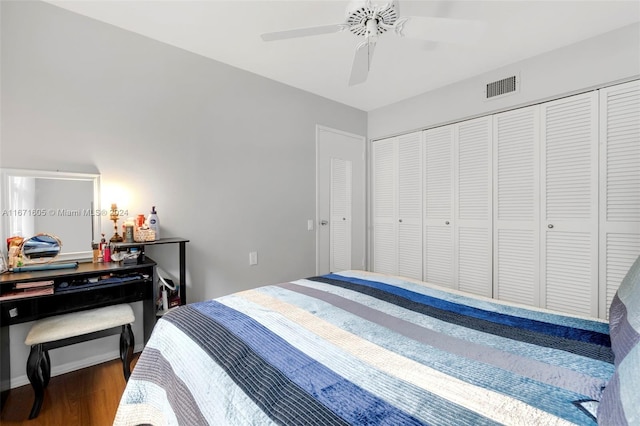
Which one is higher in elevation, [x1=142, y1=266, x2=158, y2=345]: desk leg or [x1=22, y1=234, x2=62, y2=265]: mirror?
[x1=22, y1=234, x2=62, y2=265]: mirror

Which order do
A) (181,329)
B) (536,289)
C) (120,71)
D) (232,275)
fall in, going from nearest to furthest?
(181,329) < (120,71) < (536,289) < (232,275)

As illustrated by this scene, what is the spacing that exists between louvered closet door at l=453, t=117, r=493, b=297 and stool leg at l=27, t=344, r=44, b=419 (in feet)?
11.0

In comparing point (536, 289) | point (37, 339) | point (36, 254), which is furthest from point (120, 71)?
point (536, 289)

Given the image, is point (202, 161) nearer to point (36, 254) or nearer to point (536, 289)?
point (36, 254)

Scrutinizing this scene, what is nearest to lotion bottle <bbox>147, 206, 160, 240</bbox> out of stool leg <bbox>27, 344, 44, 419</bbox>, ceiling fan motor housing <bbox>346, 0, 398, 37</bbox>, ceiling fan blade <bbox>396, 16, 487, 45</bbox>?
stool leg <bbox>27, 344, 44, 419</bbox>

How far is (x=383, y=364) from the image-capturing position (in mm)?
898

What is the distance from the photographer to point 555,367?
2.89 ft

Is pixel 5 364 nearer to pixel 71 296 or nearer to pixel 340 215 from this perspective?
pixel 71 296

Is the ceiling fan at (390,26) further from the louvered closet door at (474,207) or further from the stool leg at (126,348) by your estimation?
the stool leg at (126,348)

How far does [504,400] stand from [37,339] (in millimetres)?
2179

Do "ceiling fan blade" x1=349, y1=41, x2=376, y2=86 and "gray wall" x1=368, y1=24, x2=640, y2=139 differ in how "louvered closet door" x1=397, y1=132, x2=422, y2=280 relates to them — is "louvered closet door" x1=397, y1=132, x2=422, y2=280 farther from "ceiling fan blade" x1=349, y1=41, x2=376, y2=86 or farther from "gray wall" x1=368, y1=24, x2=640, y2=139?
"ceiling fan blade" x1=349, y1=41, x2=376, y2=86

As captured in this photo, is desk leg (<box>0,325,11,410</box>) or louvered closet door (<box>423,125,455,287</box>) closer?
desk leg (<box>0,325,11,410</box>)

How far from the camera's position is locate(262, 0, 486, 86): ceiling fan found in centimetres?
147

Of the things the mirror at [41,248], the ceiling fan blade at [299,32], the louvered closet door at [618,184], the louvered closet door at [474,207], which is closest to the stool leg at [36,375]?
the mirror at [41,248]
